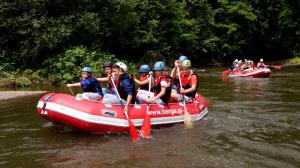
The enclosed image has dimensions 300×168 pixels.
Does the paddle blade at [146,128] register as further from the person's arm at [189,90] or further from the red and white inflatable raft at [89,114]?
the person's arm at [189,90]

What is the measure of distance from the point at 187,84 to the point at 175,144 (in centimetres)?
280

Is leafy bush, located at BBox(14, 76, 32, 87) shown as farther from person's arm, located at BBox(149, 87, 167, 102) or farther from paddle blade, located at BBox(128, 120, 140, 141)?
paddle blade, located at BBox(128, 120, 140, 141)

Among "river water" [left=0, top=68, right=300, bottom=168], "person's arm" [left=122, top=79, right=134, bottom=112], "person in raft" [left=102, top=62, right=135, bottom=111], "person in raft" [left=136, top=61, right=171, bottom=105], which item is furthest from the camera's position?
"person in raft" [left=136, top=61, right=171, bottom=105]

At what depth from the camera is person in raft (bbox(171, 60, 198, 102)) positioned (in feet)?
31.8

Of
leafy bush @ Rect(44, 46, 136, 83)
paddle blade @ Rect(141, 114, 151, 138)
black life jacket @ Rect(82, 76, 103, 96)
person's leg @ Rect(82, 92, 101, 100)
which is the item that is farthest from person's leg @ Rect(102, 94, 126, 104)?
leafy bush @ Rect(44, 46, 136, 83)

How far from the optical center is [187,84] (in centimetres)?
1019

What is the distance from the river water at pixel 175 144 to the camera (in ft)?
21.5

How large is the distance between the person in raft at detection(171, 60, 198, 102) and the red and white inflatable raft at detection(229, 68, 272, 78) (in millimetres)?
12405

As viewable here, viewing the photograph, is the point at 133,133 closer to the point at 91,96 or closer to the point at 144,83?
the point at 91,96

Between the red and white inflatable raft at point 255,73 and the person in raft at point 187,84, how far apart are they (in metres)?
12.4

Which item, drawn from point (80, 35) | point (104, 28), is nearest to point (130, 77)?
point (80, 35)

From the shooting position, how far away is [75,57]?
2109cm

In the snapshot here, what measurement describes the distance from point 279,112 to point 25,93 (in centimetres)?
926

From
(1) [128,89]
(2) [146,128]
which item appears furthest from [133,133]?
(1) [128,89]
